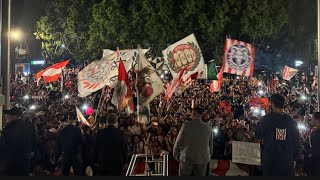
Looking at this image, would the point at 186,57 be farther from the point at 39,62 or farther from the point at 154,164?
the point at 39,62

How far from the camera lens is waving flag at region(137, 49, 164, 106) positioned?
11.2m

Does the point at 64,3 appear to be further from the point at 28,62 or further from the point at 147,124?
the point at 147,124

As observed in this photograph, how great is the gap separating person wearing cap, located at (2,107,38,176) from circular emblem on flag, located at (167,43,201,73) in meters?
6.70

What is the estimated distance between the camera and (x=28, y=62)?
155 feet

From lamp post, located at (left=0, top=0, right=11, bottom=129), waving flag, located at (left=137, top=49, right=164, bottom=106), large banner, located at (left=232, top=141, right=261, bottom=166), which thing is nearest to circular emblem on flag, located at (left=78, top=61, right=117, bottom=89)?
waving flag, located at (left=137, top=49, right=164, bottom=106)

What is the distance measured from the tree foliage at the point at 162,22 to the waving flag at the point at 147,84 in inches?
759

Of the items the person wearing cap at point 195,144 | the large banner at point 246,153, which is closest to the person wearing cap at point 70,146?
the person wearing cap at point 195,144

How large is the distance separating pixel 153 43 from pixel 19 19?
61.4 ft

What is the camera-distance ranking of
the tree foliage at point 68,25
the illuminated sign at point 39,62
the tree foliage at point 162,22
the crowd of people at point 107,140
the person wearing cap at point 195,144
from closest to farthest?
the person wearing cap at point 195,144
the crowd of people at point 107,140
the tree foliage at point 162,22
the tree foliage at point 68,25
the illuminated sign at point 39,62

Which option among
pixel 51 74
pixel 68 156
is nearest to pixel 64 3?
pixel 51 74

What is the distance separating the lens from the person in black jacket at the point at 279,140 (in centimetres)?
636

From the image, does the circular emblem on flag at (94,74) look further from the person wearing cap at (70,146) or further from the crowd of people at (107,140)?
the person wearing cap at (70,146)

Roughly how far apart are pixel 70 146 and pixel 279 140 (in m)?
4.06

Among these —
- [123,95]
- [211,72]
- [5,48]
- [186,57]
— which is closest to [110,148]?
[123,95]
